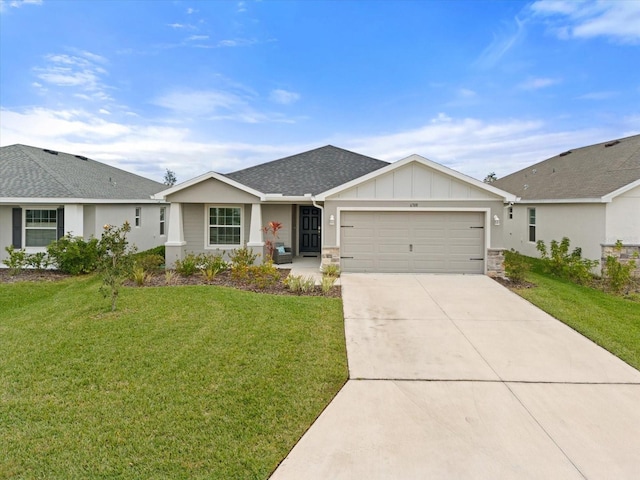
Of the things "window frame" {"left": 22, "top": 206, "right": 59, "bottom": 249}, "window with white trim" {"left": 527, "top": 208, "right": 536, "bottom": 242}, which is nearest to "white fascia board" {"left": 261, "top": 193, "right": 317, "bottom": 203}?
"window frame" {"left": 22, "top": 206, "right": 59, "bottom": 249}

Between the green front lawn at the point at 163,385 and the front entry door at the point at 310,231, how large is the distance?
864cm

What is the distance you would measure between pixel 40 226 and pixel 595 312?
16445 mm

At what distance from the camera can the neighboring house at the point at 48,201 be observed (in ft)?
41.1

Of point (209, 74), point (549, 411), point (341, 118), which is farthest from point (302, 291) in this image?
point (341, 118)

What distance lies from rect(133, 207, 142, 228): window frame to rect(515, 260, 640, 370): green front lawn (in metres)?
15.0

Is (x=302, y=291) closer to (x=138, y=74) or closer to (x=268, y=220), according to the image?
(x=268, y=220)

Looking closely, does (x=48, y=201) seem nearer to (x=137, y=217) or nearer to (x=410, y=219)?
(x=137, y=217)

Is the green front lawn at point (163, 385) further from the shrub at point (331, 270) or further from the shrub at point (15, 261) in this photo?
the shrub at point (15, 261)

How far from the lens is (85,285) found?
10.3 metres

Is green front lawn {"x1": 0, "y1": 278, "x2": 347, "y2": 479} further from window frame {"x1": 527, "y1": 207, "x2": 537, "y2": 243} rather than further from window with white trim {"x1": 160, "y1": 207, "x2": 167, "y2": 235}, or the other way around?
window frame {"x1": 527, "y1": 207, "x2": 537, "y2": 243}

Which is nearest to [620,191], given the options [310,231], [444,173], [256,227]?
[444,173]

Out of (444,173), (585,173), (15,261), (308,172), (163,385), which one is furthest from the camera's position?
(308,172)

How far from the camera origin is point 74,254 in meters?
11.9

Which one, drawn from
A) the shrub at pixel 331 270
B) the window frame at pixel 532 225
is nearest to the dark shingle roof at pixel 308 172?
the shrub at pixel 331 270
